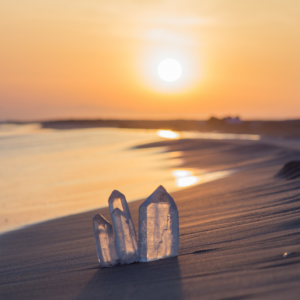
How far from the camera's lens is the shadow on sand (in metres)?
1.87

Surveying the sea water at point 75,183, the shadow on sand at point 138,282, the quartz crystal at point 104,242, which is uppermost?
the sea water at point 75,183

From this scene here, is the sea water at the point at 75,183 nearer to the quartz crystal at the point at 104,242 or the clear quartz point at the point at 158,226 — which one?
the quartz crystal at the point at 104,242

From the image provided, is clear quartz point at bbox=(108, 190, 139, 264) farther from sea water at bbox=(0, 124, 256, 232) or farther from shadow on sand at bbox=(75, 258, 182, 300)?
sea water at bbox=(0, 124, 256, 232)

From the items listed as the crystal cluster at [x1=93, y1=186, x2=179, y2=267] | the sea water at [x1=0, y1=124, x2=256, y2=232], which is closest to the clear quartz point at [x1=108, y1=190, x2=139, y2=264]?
the crystal cluster at [x1=93, y1=186, x2=179, y2=267]

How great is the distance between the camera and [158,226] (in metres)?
2.29

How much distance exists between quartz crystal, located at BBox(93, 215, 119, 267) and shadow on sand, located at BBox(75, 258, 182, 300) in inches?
2.1

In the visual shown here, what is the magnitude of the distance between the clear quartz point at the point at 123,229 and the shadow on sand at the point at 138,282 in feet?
0.21

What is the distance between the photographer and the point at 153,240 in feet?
7.59

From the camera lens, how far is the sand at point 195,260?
1.83 m

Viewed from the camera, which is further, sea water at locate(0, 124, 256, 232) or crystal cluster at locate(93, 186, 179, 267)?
sea water at locate(0, 124, 256, 232)

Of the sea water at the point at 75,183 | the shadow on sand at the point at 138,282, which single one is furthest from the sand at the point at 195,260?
the sea water at the point at 75,183

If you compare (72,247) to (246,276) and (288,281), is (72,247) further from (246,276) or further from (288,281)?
(288,281)

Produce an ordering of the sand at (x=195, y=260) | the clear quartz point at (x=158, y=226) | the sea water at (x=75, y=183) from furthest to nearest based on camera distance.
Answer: the sea water at (x=75, y=183)
the clear quartz point at (x=158, y=226)
the sand at (x=195, y=260)

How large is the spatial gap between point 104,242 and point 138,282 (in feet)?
1.33
